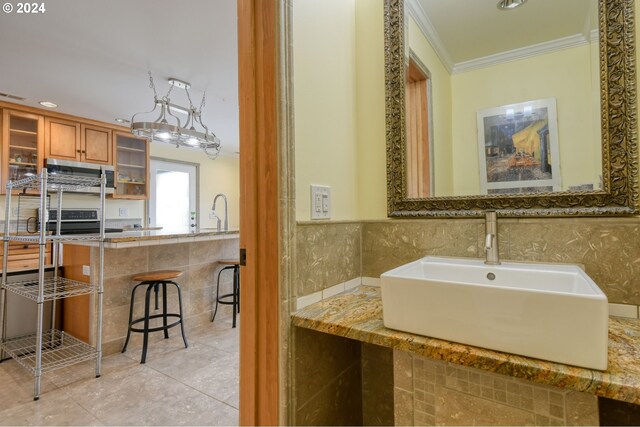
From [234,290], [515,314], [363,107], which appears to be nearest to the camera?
[515,314]

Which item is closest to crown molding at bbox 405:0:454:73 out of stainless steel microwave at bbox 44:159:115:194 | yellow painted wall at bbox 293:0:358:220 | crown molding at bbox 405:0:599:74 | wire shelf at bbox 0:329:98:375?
crown molding at bbox 405:0:599:74

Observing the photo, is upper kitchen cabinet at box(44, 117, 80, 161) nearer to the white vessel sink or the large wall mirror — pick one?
the large wall mirror

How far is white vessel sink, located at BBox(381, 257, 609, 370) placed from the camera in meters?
0.63

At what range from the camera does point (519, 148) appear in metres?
1.13

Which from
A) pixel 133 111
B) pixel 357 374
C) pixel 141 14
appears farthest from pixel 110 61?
pixel 357 374

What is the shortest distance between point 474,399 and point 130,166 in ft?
16.7

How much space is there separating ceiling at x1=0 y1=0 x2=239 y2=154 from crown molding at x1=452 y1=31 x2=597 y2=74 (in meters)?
1.57

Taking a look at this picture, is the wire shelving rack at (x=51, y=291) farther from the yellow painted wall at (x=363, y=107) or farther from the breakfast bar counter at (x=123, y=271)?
the yellow painted wall at (x=363, y=107)

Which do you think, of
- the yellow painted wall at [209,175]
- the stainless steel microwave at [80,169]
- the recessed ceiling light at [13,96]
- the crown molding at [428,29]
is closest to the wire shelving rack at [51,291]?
the stainless steel microwave at [80,169]

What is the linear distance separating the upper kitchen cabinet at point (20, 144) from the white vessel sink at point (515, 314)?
4.57 m

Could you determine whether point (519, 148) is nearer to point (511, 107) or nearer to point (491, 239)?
point (511, 107)

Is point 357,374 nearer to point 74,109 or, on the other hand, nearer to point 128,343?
point 128,343

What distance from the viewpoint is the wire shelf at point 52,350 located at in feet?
7.36

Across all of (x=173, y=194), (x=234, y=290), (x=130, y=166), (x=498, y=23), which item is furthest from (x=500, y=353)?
(x=173, y=194)
